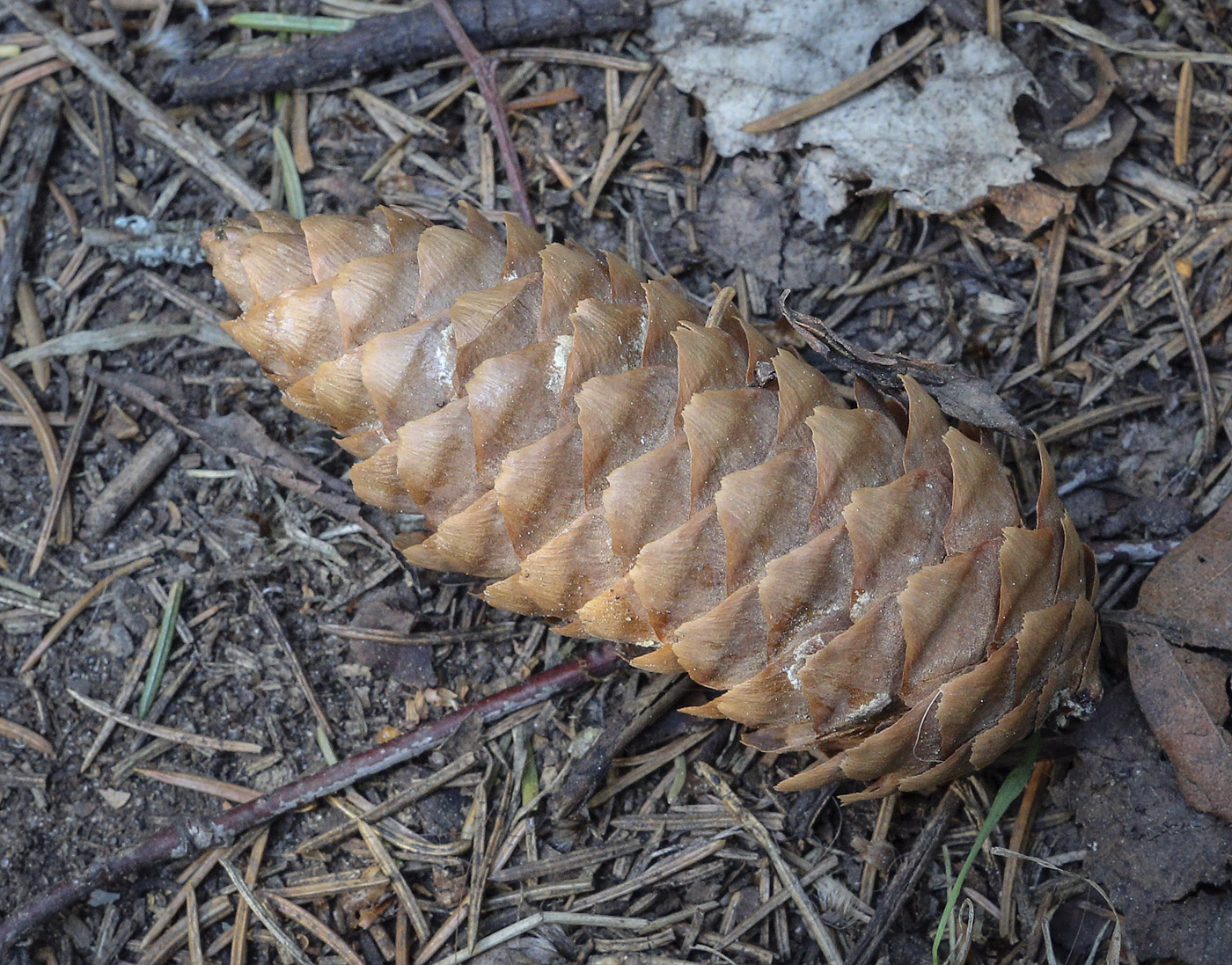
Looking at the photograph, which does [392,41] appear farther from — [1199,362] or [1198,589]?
[1198,589]

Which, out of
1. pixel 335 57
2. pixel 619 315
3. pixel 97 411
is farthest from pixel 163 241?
pixel 619 315

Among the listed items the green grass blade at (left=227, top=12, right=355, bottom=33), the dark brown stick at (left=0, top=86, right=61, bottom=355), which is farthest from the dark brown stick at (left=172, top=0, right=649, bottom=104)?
the dark brown stick at (left=0, top=86, right=61, bottom=355)

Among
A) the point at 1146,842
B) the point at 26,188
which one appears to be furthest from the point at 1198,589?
the point at 26,188

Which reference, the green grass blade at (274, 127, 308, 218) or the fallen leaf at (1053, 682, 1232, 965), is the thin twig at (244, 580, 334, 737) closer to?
the green grass blade at (274, 127, 308, 218)

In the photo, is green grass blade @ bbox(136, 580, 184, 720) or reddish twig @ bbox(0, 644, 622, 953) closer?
reddish twig @ bbox(0, 644, 622, 953)

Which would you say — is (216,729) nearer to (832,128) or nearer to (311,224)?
(311,224)
